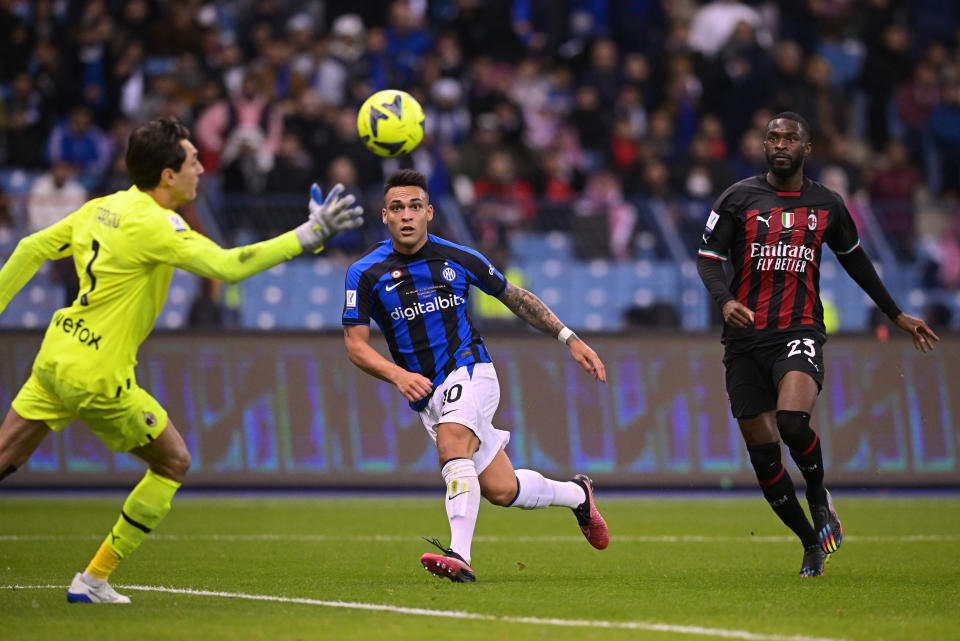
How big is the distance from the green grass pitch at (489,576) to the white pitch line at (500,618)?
1 centimetres

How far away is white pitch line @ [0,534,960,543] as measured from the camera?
34.6 ft

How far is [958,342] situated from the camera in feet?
47.8

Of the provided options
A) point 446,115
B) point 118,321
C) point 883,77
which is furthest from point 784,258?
point 883,77

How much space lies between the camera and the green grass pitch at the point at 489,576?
631cm

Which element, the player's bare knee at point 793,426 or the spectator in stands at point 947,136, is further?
the spectator in stands at point 947,136

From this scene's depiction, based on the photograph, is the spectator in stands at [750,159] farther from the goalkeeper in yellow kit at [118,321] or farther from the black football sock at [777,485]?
the goalkeeper in yellow kit at [118,321]

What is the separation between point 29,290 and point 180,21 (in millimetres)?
5685

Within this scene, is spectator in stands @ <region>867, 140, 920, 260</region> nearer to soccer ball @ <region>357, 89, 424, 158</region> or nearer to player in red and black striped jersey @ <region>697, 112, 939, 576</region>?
soccer ball @ <region>357, 89, 424, 158</region>

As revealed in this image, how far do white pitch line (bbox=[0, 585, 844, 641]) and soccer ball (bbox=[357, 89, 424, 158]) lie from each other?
376cm

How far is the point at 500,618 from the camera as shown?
21.5 feet

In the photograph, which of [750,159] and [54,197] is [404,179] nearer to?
[54,197]

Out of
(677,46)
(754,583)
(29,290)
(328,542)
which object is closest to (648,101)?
(677,46)

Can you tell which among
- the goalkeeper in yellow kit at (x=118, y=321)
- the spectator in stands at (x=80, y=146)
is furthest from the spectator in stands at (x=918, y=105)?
the goalkeeper in yellow kit at (x=118, y=321)

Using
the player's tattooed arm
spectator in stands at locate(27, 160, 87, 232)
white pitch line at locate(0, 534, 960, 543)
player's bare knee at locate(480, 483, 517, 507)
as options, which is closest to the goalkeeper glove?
the player's tattooed arm
